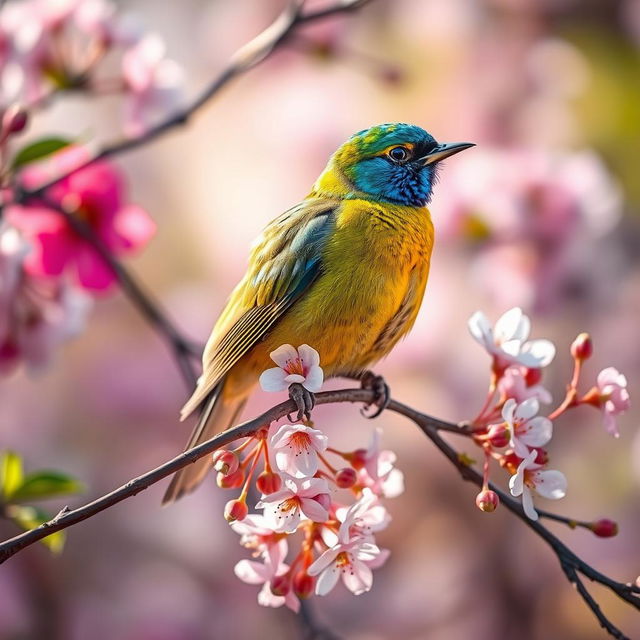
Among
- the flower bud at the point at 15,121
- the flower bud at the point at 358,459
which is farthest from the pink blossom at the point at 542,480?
the flower bud at the point at 15,121

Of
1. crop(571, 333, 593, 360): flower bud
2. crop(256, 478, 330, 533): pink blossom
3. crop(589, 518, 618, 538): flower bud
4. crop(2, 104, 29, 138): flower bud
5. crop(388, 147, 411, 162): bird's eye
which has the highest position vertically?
crop(2, 104, 29, 138): flower bud

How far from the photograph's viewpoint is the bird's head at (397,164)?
71.1 inches

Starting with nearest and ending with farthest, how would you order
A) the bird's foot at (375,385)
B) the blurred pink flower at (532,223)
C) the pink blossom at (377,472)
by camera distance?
the pink blossom at (377,472), the bird's foot at (375,385), the blurred pink flower at (532,223)

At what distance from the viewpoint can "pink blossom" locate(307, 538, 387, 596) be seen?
130cm

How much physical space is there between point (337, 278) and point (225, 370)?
246 millimetres

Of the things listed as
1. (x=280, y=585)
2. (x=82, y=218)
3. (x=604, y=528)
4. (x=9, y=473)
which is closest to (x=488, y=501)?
(x=604, y=528)

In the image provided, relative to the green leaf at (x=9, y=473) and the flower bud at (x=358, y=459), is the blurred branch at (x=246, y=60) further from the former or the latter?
the flower bud at (x=358, y=459)

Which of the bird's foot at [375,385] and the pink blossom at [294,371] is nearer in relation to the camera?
the pink blossom at [294,371]

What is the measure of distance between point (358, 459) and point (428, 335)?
2.49 meters

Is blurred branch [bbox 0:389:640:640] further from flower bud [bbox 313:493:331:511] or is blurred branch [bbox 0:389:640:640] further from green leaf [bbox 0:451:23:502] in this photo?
green leaf [bbox 0:451:23:502]

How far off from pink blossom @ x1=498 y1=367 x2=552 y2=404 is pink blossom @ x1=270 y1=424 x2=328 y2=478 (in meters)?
0.34

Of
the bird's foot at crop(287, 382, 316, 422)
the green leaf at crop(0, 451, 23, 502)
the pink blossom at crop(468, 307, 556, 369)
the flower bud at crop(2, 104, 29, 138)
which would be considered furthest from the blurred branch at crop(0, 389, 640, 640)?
the flower bud at crop(2, 104, 29, 138)

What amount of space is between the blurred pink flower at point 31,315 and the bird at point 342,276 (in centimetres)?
53

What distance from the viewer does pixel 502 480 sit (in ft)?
11.8
